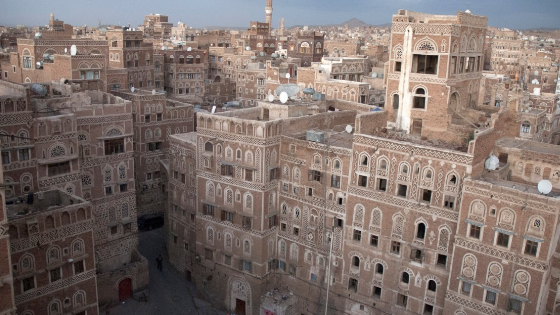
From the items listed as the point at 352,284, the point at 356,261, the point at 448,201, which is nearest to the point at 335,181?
the point at 356,261

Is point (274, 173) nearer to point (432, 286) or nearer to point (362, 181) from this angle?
point (362, 181)

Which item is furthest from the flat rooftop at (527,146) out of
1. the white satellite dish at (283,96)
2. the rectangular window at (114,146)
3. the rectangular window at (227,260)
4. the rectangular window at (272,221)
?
the rectangular window at (114,146)

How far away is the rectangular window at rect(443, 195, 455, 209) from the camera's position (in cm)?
3172

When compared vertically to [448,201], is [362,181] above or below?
above

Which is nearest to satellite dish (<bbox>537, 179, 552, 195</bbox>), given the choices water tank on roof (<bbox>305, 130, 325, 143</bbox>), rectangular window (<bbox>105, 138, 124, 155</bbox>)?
water tank on roof (<bbox>305, 130, 325, 143</bbox>)

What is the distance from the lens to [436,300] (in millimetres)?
33312

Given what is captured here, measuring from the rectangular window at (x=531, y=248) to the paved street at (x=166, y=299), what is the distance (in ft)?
86.2

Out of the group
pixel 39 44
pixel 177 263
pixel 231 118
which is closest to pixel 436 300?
pixel 231 118

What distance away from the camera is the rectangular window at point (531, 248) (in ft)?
92.2

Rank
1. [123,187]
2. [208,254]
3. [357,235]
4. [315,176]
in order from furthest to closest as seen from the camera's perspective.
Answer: [123,187] → [208,254] → [315,176] → [357,235]

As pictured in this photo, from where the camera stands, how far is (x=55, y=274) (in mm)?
32938

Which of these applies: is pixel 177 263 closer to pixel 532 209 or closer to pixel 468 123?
pixel 468 123

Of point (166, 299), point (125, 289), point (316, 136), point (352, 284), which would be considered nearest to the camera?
point (352, 284)

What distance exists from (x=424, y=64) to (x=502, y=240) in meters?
14.6
